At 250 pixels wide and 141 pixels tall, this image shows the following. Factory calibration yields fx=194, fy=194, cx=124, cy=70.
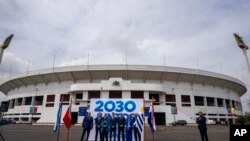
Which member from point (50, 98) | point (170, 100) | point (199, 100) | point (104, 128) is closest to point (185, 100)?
point (170, 100)

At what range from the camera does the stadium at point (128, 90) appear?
45.8 m

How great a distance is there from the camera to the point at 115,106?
39.4 ft

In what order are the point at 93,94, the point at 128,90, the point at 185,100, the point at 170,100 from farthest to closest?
the point at 185,100 → the point at 170,100 → the point at 93,94 → the point at 128,90

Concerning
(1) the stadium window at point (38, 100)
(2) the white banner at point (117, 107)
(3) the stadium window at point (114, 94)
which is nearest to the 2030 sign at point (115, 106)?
(2) the white banner at point (117, 107)

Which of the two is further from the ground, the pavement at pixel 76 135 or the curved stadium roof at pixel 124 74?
the curved stadium roof at pixel 124 74

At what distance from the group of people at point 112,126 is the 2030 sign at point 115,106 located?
405mm

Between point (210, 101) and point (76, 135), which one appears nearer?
point (76, 135)

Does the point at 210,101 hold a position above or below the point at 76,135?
above

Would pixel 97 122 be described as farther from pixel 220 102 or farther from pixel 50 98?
pixel 220 102

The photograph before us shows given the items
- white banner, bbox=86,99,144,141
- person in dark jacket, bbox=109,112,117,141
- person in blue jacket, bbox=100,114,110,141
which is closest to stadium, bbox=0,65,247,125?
white banner, bbox=86,99,144,141

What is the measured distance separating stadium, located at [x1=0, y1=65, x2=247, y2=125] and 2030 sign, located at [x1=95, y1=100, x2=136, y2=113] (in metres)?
33.4

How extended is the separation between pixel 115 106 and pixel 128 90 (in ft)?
111

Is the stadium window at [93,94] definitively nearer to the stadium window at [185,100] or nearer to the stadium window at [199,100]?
the stadium window at [185,100]

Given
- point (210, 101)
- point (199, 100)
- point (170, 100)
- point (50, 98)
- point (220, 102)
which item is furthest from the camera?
point (220, 102)
